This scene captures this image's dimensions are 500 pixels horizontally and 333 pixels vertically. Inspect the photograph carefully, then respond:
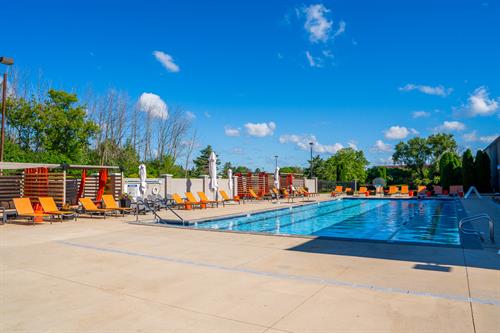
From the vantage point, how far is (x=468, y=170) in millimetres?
27172

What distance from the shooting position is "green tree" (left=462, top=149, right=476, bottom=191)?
2698cm

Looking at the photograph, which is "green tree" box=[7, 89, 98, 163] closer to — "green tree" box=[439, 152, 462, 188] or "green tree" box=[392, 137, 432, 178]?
"green tree" box=[439, 152, 462, 188]

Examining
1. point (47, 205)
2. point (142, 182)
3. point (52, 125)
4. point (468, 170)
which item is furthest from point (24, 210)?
point (468, 170)

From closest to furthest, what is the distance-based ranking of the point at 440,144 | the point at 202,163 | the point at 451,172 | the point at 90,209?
the point at 90,209, the point at 451,172, the point at 440,144, the point at 202,163

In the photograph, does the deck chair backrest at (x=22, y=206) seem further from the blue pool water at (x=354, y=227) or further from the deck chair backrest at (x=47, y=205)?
the blue pool water at (x=354, y=227)

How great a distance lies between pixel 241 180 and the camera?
84.9 ft

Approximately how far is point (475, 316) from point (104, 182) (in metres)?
14.4

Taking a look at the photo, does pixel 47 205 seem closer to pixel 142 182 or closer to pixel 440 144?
pixel 142 182

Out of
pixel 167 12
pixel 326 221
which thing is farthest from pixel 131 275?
pixel 167 12

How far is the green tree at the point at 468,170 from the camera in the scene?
88.5ft

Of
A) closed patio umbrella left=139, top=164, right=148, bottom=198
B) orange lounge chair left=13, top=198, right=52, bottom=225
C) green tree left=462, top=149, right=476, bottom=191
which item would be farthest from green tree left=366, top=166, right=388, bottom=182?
orange lounge chair left=13, top=198, right=52, bottom=225

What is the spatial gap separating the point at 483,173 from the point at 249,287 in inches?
1087

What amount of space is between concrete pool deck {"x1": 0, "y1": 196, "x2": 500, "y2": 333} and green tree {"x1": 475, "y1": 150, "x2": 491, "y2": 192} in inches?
902

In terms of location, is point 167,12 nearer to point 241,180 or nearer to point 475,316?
point 241,180
